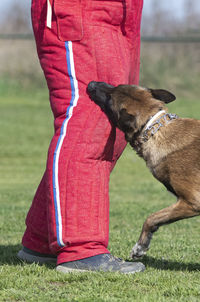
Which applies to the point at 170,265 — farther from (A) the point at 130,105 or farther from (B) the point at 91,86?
(B) the point at 91,86

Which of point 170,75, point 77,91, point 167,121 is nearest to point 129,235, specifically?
point 167,121

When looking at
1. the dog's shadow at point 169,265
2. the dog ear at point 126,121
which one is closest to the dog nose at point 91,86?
the dog ear at point 126,121

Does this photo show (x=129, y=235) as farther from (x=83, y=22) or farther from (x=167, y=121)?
(x=83, y=22)

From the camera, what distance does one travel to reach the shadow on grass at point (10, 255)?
4.21 meters

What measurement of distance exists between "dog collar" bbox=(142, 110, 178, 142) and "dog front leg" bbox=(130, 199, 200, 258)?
53 centimetres

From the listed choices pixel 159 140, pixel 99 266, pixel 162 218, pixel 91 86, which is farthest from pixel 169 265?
pixel 91 86

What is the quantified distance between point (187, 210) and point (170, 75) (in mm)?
20460

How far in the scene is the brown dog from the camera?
12.7 ft

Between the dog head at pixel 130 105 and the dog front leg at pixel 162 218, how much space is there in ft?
2.05

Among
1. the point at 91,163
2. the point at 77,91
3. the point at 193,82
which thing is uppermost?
the point at 77,91

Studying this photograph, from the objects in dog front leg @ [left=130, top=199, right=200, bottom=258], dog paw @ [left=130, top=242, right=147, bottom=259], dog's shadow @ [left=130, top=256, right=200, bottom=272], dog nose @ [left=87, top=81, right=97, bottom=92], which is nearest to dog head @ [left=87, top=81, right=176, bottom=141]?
dog nose @ [left=87, top=81, right=97, bottom=92]

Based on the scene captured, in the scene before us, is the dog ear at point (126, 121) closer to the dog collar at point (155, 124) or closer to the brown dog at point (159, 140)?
the brown dog at point (159, 140)

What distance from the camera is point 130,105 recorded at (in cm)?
434

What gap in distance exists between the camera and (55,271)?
12.5ft
